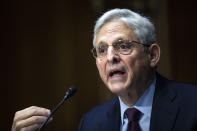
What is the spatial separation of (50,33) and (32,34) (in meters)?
0.20

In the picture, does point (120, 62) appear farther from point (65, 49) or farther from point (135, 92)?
point (65, 49)

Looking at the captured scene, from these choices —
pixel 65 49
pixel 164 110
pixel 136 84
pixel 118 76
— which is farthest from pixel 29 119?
pixel 65 49

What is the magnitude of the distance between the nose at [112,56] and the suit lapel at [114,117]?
1.35ft

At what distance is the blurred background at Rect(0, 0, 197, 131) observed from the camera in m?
3.73

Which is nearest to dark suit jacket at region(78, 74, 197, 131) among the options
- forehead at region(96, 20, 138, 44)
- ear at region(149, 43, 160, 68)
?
ear at region(149, 43, 160, 68)

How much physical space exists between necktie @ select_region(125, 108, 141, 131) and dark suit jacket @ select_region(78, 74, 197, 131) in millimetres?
86

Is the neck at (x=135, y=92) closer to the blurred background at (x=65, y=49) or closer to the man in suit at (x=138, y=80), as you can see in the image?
the man in suit at (x=138, y=80)

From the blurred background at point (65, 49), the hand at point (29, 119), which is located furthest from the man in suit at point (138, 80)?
the blurred background at point (65, 49)

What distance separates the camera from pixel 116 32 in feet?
6.47

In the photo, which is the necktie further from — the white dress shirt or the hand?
the hand

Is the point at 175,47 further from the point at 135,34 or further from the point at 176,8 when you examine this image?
the point at 135,34

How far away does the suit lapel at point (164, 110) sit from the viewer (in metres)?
1.87

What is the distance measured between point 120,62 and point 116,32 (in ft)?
0.60

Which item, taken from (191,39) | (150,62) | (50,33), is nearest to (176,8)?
(191,39)
